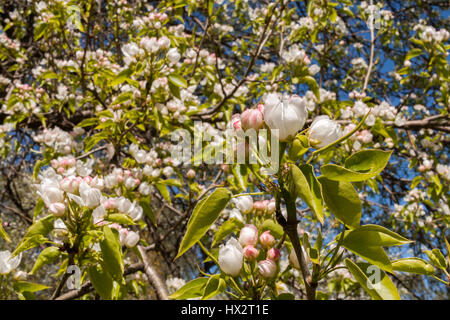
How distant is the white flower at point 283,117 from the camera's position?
56cm

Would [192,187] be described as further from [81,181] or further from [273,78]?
[81,181]

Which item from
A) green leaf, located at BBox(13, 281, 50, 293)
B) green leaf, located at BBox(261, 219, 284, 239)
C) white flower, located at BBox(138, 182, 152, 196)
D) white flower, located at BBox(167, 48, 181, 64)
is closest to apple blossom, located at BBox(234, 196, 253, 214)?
green leaf, located at BBox(261, 219, 284, 239)

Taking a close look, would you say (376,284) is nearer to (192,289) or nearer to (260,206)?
(192,289)

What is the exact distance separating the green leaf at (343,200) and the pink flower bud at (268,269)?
209 millimetres

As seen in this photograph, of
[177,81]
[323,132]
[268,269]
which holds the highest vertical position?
[177,81]

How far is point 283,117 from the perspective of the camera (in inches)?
22.0

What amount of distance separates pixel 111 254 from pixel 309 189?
53 cm

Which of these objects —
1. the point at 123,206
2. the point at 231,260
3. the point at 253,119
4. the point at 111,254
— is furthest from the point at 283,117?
the point at 123,206

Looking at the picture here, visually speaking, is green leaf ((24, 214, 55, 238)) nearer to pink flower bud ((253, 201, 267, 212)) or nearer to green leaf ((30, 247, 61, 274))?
green leaf ((30, 247, 61, 274))

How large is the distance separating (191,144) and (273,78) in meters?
0.66

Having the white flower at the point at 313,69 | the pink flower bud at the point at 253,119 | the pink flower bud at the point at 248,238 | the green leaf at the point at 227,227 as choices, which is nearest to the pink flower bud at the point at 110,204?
the green leaf at the point at 227,227

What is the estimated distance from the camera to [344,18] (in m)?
3.91

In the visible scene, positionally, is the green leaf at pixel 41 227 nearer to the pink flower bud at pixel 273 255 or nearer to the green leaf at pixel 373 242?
the pink flower bud at pixel 273 255
